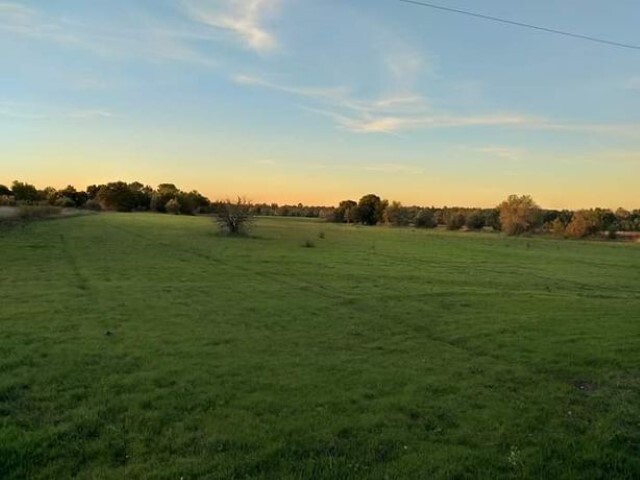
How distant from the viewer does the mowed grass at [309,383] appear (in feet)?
22.3

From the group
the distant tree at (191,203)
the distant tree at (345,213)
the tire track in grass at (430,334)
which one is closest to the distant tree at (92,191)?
the distant tree at (191,203)

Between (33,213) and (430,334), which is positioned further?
(33,213)

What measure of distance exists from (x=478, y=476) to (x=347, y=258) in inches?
1251

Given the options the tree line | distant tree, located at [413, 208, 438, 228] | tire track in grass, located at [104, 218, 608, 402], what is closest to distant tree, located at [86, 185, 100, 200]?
the tree line

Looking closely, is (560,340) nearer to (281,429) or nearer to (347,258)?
(281,429)

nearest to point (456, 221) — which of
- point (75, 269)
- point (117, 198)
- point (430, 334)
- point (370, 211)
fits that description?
point (370, 211)

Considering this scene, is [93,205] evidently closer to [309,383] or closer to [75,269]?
[75,269]

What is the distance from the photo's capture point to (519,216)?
116 metres

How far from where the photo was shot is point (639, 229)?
11825 cm

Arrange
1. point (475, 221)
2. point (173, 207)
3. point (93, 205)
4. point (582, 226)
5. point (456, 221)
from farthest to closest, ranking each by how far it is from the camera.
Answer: point (173, 207), point (93, 205), point (475, 221), point (456, 221), point (582, 226)

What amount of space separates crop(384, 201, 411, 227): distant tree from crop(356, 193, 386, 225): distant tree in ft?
8.30

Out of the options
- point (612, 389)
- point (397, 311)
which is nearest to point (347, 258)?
point (397, 311)

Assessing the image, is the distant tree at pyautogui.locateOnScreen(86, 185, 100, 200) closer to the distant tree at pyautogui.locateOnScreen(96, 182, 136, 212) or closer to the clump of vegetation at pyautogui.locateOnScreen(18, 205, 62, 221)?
the distant tree at pyautogui.locateOnScreen(96, 182, 136, 212)

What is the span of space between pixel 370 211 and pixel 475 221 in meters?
31.0
